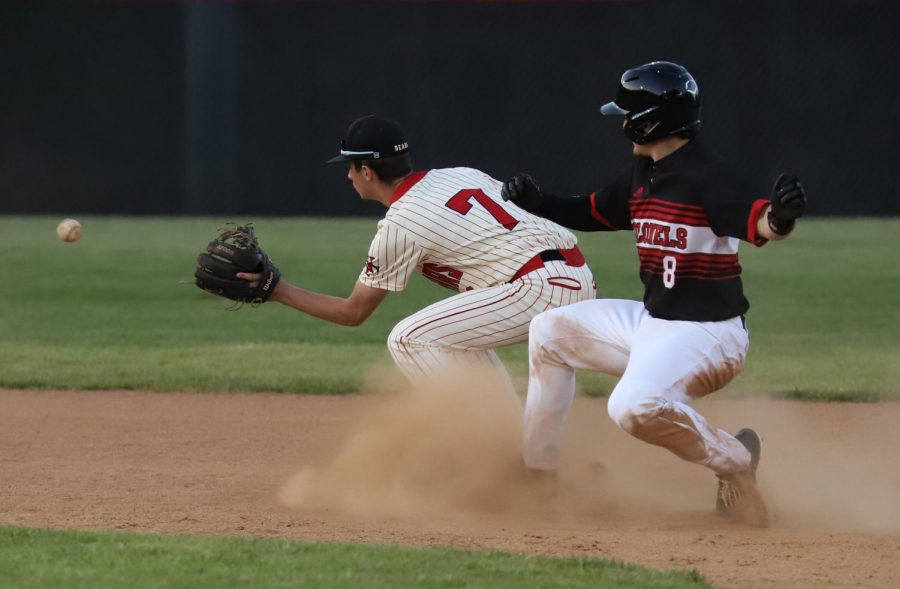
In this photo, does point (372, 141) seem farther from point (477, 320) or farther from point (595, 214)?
point (595, 214)

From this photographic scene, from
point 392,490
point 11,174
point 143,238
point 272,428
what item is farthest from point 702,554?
point 11,174

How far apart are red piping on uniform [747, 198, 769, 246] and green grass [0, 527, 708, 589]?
1114 mm

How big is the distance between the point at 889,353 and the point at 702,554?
211 inches

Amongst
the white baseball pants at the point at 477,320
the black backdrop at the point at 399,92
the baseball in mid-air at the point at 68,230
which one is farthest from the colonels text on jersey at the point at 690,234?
the black backdrop at the point at 399,92

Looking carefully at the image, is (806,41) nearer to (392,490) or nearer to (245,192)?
(245,192)

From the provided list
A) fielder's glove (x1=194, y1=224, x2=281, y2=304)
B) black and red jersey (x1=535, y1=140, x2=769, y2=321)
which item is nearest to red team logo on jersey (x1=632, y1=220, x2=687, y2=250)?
black and red jersey (x1=535, y1=140, x2=769, y2=321)

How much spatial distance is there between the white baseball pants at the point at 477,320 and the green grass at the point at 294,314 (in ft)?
3.23

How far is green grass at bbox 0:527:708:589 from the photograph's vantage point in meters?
3.63

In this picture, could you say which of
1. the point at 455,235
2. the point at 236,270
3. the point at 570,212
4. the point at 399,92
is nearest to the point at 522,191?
the point at 570,212

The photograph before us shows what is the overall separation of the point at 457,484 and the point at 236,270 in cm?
119

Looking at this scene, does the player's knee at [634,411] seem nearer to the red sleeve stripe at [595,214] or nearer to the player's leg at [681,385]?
the player's leg at [681,385]

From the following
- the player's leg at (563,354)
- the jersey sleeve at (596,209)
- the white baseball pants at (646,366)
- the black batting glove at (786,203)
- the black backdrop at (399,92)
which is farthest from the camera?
the black backdrop at (399,92)

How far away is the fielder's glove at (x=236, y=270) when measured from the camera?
16.9 feet

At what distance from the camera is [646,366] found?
176 inches
